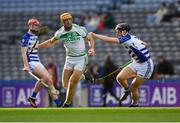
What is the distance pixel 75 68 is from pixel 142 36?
13.8 metres

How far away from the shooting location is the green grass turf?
13.6 meters

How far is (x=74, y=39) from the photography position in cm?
1725

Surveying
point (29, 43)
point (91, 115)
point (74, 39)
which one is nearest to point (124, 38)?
point (74, 39)

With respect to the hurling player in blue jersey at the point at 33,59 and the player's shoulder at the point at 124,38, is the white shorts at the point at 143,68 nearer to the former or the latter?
the player's shoulder at the point at 124,38

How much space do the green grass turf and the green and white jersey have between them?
6.75 feet

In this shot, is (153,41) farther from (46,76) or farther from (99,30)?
(46,76)

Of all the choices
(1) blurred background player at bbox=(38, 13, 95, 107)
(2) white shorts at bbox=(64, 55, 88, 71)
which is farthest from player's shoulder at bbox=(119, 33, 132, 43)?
(2) white shorts at bbox=(64, 55, 88, 71)

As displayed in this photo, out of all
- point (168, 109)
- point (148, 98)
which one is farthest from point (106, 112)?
point (148, 98)

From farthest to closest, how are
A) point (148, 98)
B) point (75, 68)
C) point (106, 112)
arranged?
1. point (148, 98)
2. point (75, 68)
3. point (106, 112)

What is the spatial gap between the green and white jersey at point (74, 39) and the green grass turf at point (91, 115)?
81.0 inches

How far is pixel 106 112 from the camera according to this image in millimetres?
15305

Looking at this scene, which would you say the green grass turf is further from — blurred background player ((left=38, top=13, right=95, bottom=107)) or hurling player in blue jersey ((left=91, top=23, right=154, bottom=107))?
hurling player in blue jersey ((left=91, top=23, right=154, bottom=107))

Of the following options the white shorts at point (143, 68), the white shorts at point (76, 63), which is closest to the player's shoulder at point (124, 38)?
the white shorts at point (143, 68)

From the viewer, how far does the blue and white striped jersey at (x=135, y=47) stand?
56.5ft
